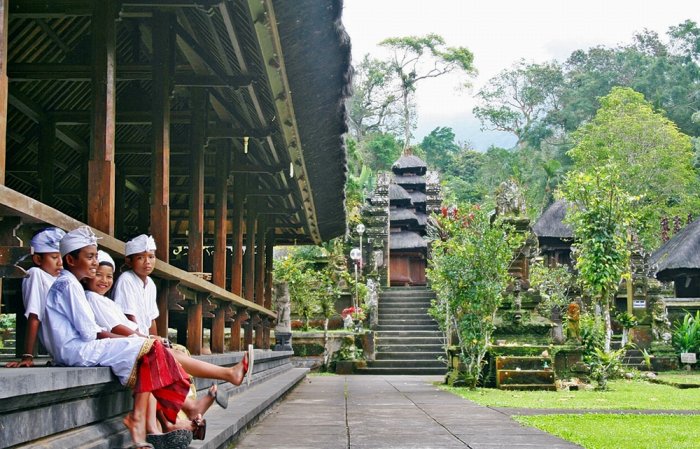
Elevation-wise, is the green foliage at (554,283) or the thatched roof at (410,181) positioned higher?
the thatched roof at (410,181)

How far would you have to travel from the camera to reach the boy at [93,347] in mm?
4676

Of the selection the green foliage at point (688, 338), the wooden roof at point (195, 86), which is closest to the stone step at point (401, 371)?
the green foliage at point (688, 338)

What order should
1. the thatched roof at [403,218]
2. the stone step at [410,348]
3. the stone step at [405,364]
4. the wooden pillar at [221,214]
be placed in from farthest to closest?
the thatched roof at [403,218] → the stone step at [410,348] → the stone step at [405,364] → the wooden pillar at [221,214]

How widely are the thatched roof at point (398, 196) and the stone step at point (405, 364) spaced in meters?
23.9

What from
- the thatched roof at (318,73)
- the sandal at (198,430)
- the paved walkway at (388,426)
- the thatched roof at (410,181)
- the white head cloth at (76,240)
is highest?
the thatched roof at (410,181)

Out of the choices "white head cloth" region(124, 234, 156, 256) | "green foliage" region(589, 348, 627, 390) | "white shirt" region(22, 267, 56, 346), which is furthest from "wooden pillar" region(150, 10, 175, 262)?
"green foliage" region(589, 348, 627, 390)

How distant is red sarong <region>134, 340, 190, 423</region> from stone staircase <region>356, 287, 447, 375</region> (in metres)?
20.0

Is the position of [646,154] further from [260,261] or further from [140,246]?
[140,246]

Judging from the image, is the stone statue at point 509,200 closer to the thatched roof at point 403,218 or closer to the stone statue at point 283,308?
the stone statue at point 283,308

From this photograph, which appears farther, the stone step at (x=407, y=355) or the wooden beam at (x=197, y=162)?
the stone step at (x=407, y=355)

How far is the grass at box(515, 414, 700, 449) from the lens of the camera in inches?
313

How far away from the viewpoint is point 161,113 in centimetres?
772

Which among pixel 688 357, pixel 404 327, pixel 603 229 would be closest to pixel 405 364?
pixel 404 327

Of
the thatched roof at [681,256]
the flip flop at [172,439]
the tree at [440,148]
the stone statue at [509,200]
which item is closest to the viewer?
the flip flop at [172,439]
